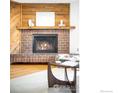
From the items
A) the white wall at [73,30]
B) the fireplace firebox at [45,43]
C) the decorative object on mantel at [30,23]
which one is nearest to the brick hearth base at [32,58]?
the fireplace firebox at [45,43]

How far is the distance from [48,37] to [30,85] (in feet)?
13.4

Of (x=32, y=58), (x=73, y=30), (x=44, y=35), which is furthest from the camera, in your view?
(x=44, y=35)

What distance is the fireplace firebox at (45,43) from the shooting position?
28.8 feet

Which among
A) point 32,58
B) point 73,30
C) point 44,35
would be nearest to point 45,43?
point 44,35

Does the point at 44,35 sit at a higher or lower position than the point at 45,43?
higher

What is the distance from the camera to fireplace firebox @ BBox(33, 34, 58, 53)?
878cm

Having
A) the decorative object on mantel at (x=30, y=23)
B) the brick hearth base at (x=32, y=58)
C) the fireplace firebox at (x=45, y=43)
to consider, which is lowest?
the brick hearth base at (x=32, y=58)


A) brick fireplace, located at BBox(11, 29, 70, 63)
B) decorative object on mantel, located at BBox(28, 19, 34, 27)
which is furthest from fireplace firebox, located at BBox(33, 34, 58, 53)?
decorative object on mantel, located at BBox(28, 19, 34, 27)

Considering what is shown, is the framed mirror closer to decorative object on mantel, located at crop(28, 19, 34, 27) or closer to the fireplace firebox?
decorative object on mantel, located at crop(28, 19, 34, 27)

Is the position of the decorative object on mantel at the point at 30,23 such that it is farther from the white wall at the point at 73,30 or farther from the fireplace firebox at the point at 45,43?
the white wall at the point at 73,30

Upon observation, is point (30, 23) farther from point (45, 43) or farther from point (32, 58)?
point (32, 58)

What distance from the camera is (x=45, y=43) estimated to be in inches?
349
